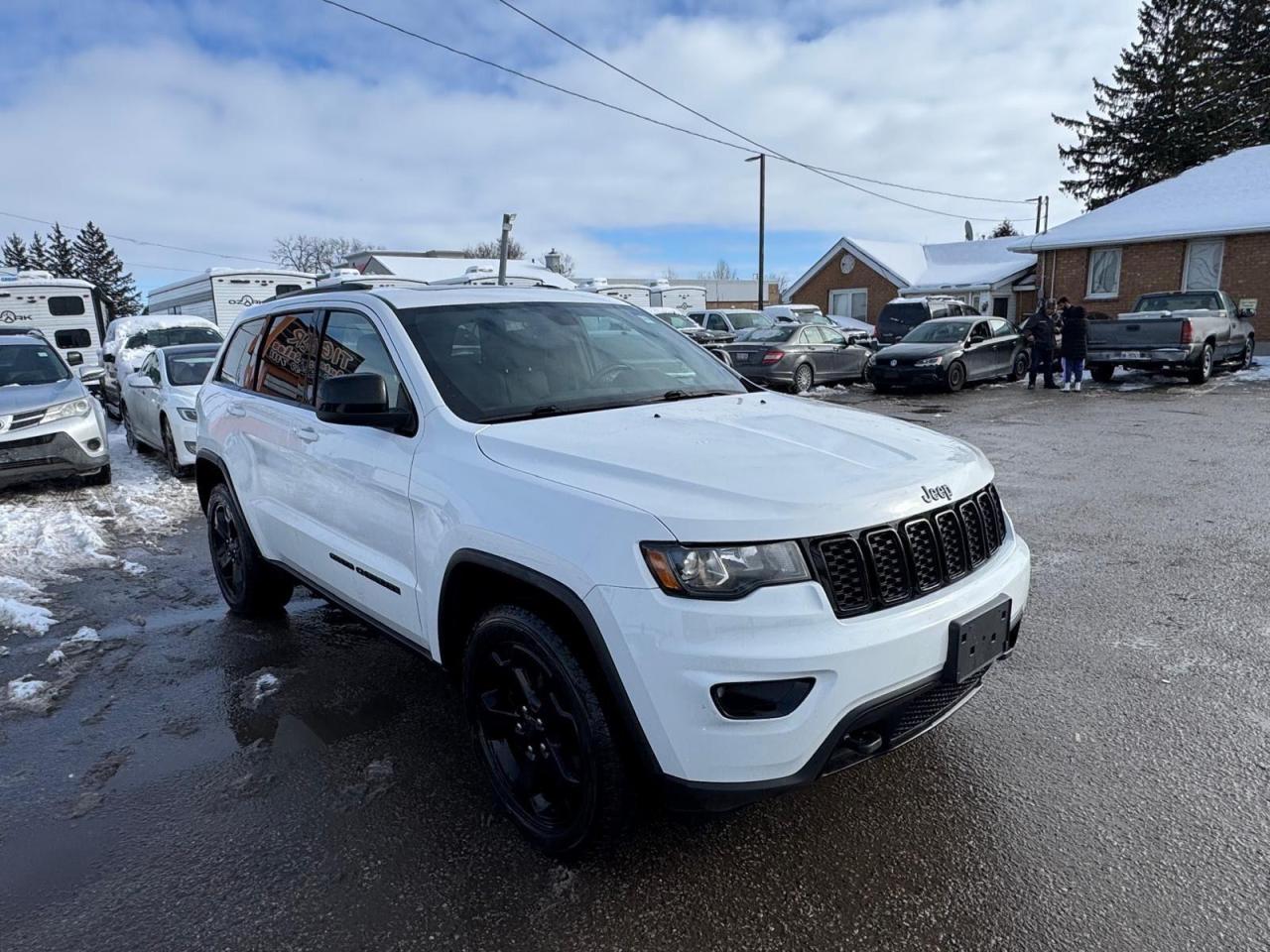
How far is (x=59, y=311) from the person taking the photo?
57.6ft

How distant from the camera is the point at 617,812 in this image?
2254 millimetres

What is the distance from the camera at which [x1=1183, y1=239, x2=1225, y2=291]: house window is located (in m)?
21.4

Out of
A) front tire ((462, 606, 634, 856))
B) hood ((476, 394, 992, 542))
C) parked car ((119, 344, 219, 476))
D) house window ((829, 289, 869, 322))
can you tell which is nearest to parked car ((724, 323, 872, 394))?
parked car ((119, 344, 219, 476))

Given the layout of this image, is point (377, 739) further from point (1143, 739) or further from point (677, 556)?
point (1143, 739)

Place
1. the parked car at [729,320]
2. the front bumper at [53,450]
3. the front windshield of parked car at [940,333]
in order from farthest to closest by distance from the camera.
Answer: the parked car at [729,320], the front windshield of parked car at [940,333], the front bumper at [53,450]

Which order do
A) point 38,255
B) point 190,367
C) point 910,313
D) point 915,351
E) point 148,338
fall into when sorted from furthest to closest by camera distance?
1. point 38,255
2. point 910,313
3. point 915,351
4. point 148,338
5. point 190,367

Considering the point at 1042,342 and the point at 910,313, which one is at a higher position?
the point at 910,313

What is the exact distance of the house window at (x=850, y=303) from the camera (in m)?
38.3

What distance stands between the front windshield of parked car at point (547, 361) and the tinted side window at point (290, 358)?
2.69ft

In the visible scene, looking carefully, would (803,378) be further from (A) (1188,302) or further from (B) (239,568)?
(B) (239,568)

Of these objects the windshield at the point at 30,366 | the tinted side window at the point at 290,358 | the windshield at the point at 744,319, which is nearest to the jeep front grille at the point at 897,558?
the tinted side window at the point at 290,358

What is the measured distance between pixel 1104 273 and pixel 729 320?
1166 centimetres

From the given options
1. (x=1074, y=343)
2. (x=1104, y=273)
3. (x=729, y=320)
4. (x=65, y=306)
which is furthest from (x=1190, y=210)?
(x=65, y=306)

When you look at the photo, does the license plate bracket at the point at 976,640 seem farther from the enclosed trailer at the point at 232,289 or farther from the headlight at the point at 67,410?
the enclosed trailer at the point at 232,289
